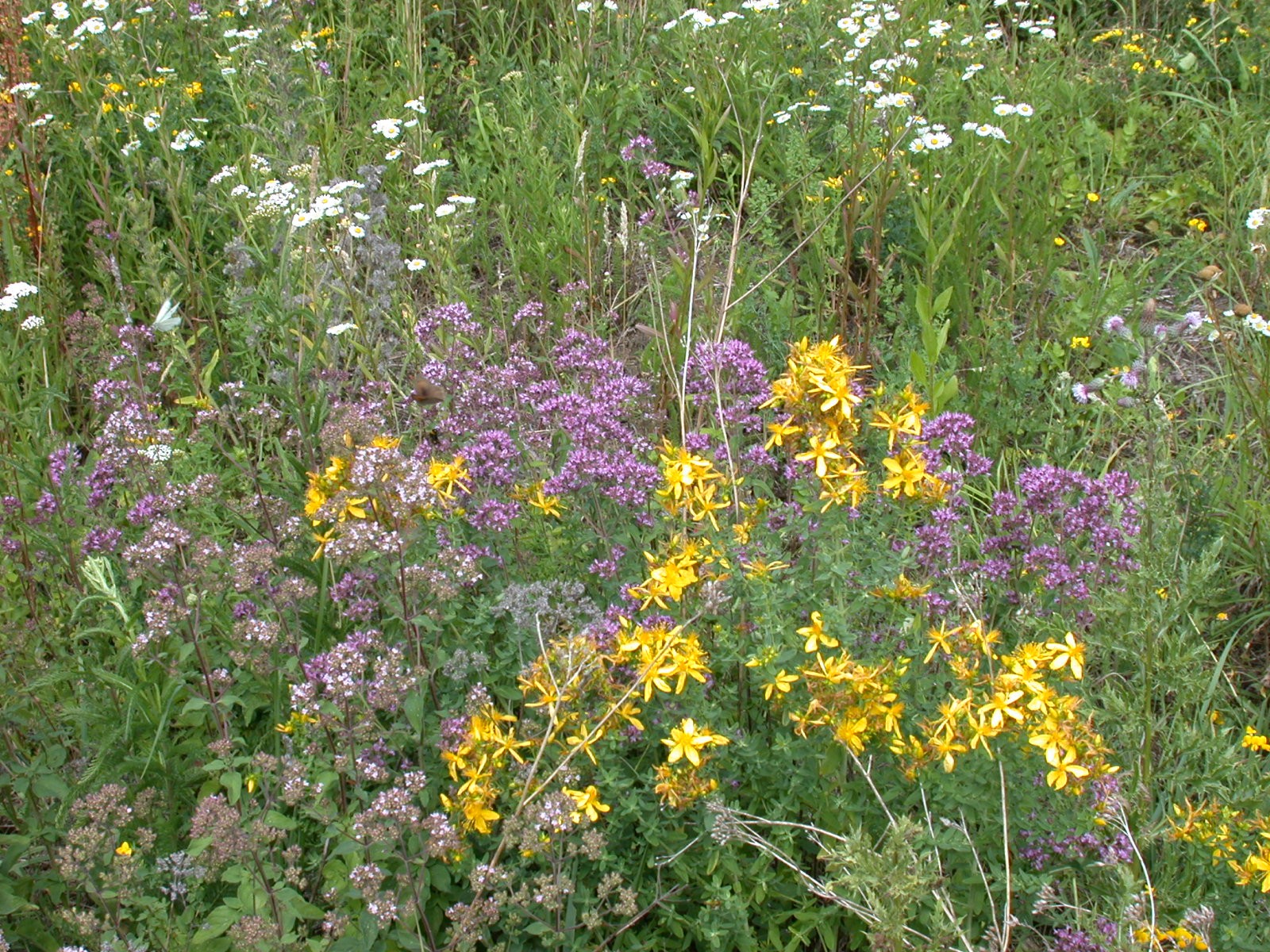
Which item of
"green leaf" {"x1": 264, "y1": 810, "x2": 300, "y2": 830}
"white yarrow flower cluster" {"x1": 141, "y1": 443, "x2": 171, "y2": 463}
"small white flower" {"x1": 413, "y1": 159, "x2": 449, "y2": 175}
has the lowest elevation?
"green leaf" {"x1": 264, "y1": 810, "x2": 300, "y2": 830}

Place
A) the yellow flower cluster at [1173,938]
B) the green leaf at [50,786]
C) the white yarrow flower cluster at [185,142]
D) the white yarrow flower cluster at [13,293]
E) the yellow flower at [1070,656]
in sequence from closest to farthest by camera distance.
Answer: the yellow flower cluster at [1173,938], the yellow flower at [1070,656], the green leaf at [50,786], the white yarrow flower cluster at [13,293], the white yarrow flower cluster at [185,142]

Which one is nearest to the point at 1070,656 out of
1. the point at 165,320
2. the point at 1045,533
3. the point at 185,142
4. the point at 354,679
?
the point at 1045,533

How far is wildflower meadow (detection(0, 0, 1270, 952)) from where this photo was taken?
2078 millimetres

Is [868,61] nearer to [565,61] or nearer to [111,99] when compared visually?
[565,61]

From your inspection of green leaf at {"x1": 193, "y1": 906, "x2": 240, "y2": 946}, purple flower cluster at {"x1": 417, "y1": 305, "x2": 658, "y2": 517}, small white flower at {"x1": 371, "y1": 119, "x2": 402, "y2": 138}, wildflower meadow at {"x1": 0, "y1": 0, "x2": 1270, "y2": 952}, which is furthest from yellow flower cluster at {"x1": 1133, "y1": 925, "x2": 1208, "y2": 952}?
small white flower at {"x1": 371, "y1": 119, "x2": 402, "y2": 138}

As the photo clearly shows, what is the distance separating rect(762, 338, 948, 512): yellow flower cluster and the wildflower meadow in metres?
0.01

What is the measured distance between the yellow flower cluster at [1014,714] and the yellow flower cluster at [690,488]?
48 cm

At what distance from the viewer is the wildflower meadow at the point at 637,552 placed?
2.08 metres

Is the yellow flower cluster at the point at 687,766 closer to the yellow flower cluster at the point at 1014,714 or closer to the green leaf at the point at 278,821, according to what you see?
the yellow flower cluster at the point at 1014,714

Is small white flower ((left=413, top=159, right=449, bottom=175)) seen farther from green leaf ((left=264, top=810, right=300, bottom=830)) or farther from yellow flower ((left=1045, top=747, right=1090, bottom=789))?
yellow flower ((left=1045, top=747, right=1090, bottom=789))

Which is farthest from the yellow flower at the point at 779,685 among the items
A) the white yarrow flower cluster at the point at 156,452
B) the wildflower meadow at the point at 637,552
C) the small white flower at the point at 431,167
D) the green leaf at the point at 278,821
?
the small white flower at the point at 431,167

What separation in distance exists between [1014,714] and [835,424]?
604mm

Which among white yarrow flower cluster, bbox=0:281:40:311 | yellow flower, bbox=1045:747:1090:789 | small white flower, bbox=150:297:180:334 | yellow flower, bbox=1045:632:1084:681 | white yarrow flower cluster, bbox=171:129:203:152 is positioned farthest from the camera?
white yarrow flower cluster, bbox=171:129:203:152

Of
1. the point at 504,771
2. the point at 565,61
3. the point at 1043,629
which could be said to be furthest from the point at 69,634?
the point at 565,61
